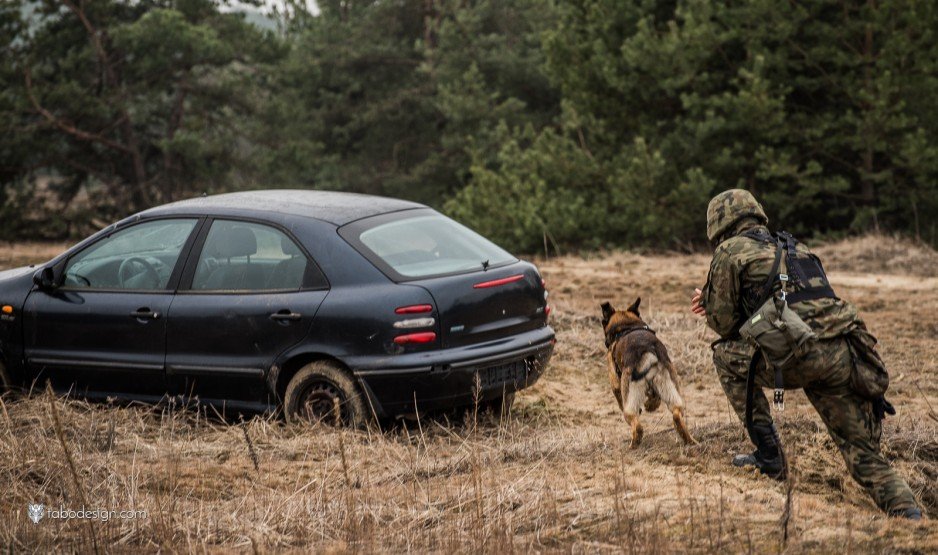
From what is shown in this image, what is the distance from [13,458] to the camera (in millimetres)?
5016

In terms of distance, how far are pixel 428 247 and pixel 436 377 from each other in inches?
35.7

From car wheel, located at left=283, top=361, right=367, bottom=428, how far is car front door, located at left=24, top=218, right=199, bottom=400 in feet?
3.10

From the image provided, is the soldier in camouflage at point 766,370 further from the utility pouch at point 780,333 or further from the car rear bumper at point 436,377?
the car rear bumper at point 436,377

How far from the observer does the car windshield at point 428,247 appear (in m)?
5.96

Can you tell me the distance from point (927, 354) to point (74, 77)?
24.9 meters

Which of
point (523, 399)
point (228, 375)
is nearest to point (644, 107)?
point (523, 399)

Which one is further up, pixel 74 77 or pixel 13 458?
pixel 74 77

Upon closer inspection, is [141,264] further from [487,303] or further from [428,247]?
[487,303]

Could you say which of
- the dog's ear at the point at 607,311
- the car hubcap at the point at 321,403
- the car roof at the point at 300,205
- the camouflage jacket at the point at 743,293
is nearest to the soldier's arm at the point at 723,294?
the camouflage jacket at the point at 743,293

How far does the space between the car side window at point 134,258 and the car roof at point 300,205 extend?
0.13m

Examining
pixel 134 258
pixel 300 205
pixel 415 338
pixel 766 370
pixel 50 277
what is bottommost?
pixel 766 370

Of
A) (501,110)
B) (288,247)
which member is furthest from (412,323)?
(501,110)

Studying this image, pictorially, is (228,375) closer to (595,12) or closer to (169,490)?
(169,490)

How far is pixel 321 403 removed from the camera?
5.89m
